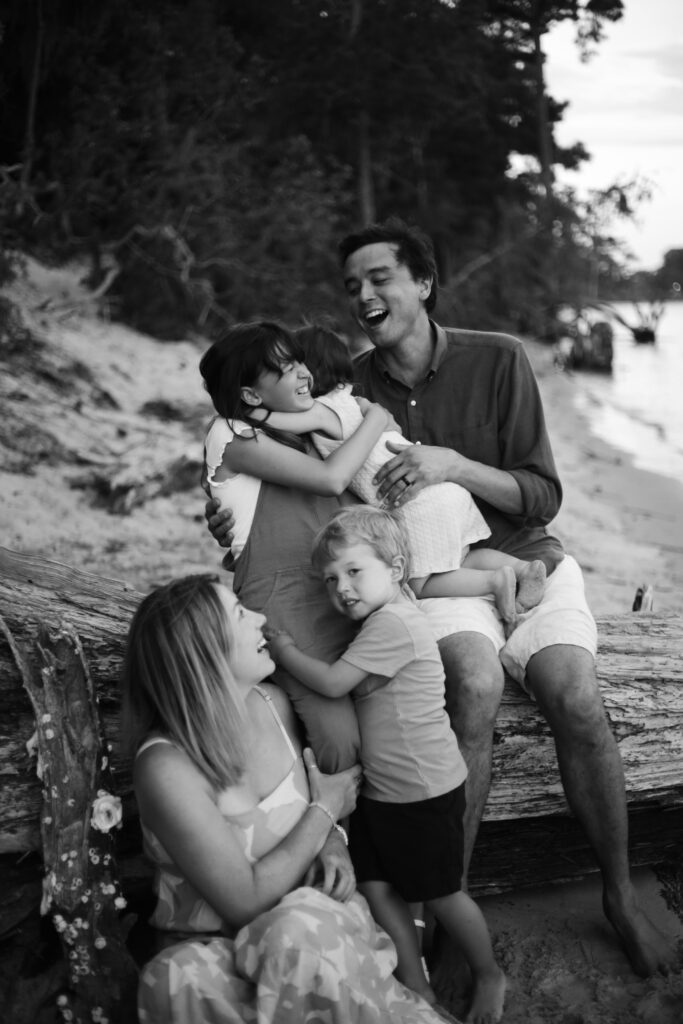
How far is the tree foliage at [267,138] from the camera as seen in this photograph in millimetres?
10867

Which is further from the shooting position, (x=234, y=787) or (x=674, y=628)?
(x=674, y=628)

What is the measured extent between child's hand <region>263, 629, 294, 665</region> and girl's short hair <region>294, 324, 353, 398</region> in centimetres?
84

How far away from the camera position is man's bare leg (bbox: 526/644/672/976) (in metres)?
2.59

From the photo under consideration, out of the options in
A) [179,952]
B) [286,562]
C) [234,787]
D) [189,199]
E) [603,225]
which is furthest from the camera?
[603,225]

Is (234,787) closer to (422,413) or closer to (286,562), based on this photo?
(286,562)

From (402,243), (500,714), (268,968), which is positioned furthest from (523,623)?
(402,243)

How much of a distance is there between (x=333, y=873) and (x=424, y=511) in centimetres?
115

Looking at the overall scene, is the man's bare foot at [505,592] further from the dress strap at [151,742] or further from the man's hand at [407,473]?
the dress strap at [151,742]

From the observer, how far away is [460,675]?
2.63 meters

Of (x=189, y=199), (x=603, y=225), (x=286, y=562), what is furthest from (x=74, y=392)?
(x=603, y=225)

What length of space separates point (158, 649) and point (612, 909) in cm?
153

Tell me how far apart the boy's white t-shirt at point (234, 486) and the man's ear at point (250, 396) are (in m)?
0.06

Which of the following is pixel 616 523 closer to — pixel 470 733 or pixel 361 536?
pixel 470 733

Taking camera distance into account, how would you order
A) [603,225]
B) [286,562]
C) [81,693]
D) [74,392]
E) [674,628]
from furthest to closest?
1. [603,225]
2. [74,392]
3. [674,628]
4. [286,562]
5. [81,693]
